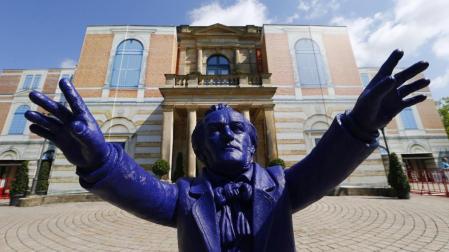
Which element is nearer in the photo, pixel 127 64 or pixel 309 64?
pixel 127 64

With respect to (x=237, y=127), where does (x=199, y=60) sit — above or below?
above

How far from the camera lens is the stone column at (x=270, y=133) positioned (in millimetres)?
11289

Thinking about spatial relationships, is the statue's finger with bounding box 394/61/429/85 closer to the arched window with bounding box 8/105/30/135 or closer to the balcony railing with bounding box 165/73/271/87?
the balcony railing with bounding box 165/73/271/87

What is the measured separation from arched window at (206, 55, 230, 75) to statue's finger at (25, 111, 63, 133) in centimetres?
1581

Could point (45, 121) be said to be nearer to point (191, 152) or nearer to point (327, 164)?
point (327, 164)

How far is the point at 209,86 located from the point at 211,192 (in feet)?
37.2

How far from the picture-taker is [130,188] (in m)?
1.13

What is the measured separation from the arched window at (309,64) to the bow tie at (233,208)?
14504 millimetres

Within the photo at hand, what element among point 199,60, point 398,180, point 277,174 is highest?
point 199,60

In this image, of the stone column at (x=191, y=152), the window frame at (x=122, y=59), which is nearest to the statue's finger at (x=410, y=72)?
the stone column at (x=191, y=152)

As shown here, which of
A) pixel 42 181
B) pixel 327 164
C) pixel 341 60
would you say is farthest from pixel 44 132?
pixel 341 60

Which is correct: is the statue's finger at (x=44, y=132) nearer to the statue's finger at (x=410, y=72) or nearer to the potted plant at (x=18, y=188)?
the statue's finger at (x=410, y=72)

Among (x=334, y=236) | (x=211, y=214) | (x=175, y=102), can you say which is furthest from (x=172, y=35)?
(x=211, y=214)

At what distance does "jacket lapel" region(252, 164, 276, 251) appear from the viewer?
114cm
